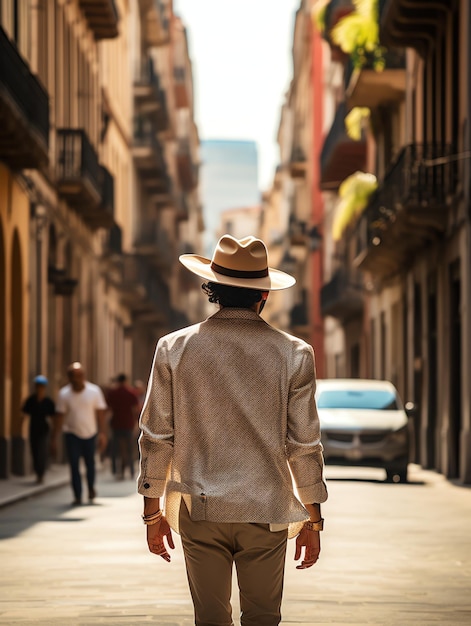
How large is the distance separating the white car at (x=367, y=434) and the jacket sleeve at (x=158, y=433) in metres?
18.7

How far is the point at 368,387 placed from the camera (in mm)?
26422

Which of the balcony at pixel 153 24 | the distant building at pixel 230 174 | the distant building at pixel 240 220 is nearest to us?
the balcony at pixel 153 24

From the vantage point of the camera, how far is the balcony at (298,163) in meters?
67.2

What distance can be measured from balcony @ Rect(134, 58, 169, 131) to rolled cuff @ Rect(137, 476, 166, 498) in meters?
49.6

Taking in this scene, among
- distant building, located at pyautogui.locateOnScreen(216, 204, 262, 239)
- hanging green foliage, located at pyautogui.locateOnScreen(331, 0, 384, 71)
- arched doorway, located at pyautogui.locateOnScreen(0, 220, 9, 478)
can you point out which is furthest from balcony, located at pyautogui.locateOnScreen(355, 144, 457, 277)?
distant building, located at pyautogui.locateOnScreen(216, 204, 262, 239)

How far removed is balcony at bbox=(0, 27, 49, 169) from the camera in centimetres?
2234

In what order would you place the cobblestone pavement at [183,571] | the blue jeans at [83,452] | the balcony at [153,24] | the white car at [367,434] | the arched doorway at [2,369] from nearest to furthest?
the cobblestone pavement at [183,571], the blue jeans at [83,452], the white car at [367,434], the arched doorway at [2,369], the balcony at [153,24]

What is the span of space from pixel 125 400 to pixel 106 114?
19.4 m

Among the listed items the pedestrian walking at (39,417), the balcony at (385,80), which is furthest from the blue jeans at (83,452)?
the balcony at (385,80)

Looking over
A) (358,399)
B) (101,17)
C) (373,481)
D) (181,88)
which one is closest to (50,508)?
(373,481)

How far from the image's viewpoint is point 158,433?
5.37 metres

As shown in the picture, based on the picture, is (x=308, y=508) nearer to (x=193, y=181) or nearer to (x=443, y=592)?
(x=443, y=592)

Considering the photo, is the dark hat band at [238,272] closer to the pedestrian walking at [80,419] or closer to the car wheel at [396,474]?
the pedestrian walking at [80,419]

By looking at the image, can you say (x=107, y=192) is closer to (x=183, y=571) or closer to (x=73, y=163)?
(x=73, y=163)
